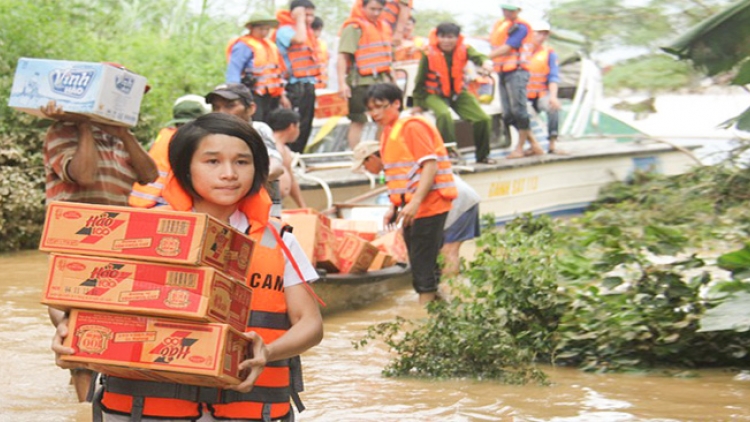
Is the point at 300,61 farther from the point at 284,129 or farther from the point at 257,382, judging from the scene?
the point at 257,382

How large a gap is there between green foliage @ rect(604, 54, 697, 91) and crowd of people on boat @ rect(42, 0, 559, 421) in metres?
11.1

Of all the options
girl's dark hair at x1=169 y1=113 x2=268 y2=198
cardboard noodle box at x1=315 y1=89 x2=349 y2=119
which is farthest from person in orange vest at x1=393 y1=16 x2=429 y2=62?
girl's dark hair at x1=169 y1=113 x2=268 y2=198

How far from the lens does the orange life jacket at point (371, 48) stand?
521 inches

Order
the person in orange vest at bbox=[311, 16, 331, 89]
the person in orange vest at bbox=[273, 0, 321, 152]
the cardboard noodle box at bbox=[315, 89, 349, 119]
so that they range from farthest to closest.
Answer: the cardboard noodle box at bbox=[315, 89, 349, 119]
the person in orange vest at bbox=[311, 16, 331, 89]
the person in orange vest at bbox=[273, 0, 321, 152]

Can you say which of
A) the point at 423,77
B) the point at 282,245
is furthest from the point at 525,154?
the point at 282,245

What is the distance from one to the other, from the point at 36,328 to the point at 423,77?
226 inches

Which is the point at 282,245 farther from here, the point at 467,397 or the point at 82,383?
the point at 467,397

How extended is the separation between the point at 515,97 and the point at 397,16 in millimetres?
1828

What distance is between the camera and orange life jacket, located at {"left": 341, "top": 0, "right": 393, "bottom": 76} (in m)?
13.2

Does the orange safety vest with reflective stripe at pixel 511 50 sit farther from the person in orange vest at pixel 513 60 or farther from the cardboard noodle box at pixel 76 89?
the cardboard noodle box at pixel 76 89

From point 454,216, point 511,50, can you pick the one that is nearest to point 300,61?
point 511,50

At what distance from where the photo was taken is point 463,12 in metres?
31.1

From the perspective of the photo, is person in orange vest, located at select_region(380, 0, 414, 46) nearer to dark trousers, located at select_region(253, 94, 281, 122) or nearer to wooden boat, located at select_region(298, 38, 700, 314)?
wooden boat, located at select_region(298, 38, 700, 314)

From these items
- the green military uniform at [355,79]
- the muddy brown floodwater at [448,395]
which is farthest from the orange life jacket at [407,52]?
the muddy brown floodwater at [448,395]
